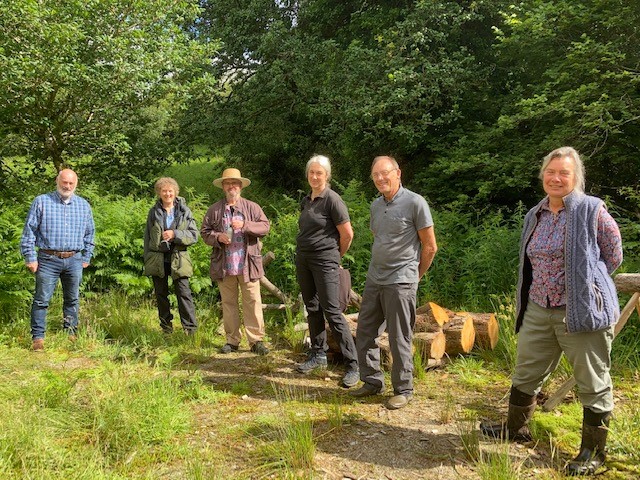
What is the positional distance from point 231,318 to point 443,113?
270 inches

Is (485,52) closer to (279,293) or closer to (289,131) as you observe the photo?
(289,131)

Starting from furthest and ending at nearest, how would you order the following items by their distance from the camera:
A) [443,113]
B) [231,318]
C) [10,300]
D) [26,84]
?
[443,113] < [26,84] < [10,300] < [231,318]

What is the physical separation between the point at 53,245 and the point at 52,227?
0.20 metres

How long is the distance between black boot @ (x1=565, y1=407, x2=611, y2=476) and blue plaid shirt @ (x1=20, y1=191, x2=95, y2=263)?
5.19 metres

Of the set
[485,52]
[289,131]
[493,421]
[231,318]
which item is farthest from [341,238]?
[289,131]

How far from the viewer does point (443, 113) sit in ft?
33.8

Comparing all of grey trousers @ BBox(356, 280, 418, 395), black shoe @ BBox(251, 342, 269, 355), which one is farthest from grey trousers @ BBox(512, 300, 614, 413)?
black shoe @ BBox(251, 342, 269, 355)

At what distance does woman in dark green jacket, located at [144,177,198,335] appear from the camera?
5.83 meters

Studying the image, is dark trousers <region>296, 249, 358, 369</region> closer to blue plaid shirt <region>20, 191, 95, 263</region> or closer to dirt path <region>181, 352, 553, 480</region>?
dirt path <region>181, 352, 553, 480</region>

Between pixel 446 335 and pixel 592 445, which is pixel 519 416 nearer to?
pixel 592 445

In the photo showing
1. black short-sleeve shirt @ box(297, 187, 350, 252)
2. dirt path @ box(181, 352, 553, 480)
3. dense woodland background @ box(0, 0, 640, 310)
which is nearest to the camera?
dirt path @ box(181, 352, 553, 480)

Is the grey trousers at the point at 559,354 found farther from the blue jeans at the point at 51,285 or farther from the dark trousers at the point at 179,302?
the blue jeans at the point at 51,285

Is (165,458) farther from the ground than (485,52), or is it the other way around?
(485,52)

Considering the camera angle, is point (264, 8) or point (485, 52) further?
point (264, 8)
